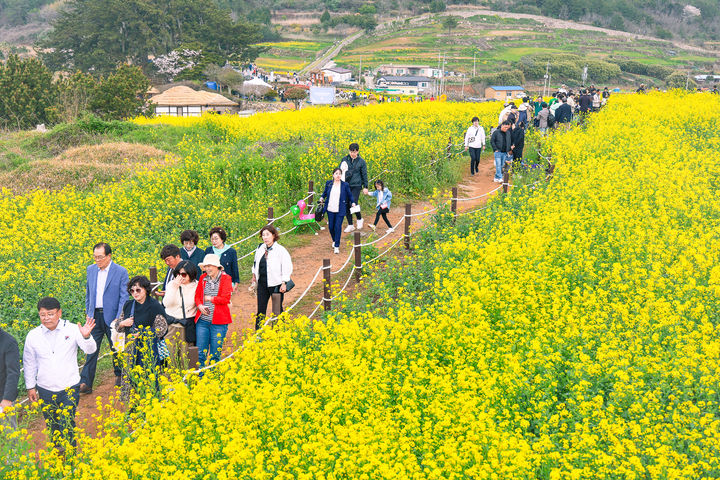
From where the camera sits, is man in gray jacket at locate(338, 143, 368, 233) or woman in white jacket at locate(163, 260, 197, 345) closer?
woman in white jacket at locate(163, 260, 197, 345)

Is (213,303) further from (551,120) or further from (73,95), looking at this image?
(73,95)

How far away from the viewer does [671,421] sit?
224 inches

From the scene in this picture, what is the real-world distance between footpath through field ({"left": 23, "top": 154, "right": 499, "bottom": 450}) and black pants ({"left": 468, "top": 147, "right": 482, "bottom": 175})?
107 centimetres

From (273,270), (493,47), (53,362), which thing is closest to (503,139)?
(273,270)

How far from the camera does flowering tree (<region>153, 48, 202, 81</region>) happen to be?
198 feet

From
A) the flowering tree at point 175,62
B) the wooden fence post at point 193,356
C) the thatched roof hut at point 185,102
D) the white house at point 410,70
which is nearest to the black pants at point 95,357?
the wooden fence post at point 193,356

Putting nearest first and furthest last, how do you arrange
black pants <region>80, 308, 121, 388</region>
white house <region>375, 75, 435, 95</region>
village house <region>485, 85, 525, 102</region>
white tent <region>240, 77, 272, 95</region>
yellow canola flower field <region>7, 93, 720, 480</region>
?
1. yellow canola flower field <region>7, 93, 720, 480</region>
2. black pants <region>80, 308, 121, 388</region>
3. white tent <region>240, 77, 272, 95</region>
4. village house <region>485, 85, 525, 102</region>
5. white house <region>375, 75, 435, 95</region>

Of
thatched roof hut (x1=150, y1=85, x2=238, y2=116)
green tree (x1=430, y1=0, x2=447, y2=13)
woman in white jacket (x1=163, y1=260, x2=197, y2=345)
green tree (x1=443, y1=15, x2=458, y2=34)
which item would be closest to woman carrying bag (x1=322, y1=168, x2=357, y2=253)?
woman in white jacket (x1=163, y1=260, x2=197, y2=345)

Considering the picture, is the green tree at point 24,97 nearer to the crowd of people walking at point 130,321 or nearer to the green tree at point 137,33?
the green tree at point 137,33

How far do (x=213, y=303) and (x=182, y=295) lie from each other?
42 cm

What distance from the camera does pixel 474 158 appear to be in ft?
60.4

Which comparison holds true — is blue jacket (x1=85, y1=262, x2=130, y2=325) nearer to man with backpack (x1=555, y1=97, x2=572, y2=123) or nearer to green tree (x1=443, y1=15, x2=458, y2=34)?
man with backpack (x1=555, y1=97, x2=572, y2=123)

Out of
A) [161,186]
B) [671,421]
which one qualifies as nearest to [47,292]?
[161,186]

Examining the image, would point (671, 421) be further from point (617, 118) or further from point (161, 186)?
point (617, 118)
